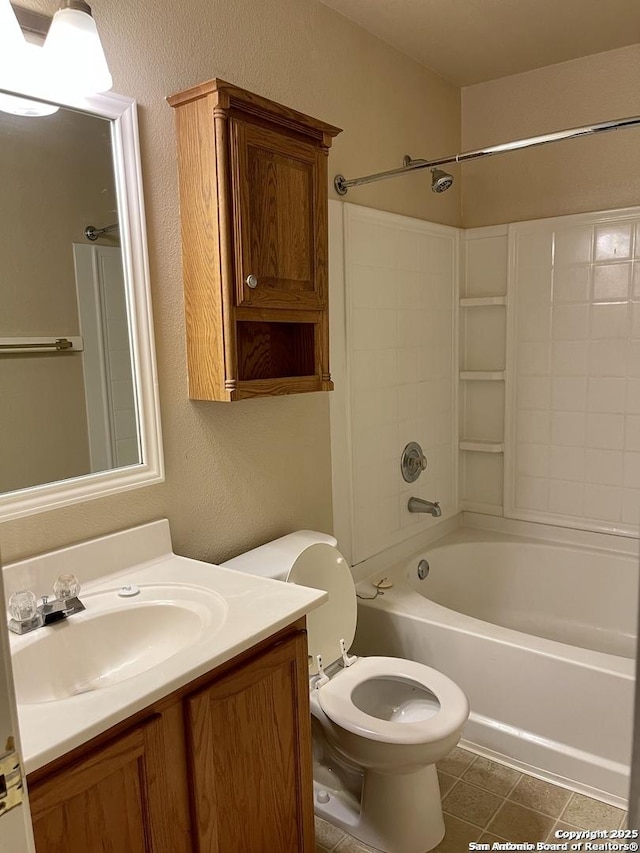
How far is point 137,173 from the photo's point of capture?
1694 mm

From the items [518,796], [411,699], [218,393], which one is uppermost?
[218,393]

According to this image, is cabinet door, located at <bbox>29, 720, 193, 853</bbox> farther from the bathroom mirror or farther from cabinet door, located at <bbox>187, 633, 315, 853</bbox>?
the bathroom mirror

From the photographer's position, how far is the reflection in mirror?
1.50 metres

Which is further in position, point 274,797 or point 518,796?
point 518,796

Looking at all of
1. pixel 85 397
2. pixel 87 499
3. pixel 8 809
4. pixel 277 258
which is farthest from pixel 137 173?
pixel 8 809

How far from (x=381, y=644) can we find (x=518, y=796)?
654 mm

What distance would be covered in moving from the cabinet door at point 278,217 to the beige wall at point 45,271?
0.34 metres

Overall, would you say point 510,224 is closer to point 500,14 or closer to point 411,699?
point 500,14

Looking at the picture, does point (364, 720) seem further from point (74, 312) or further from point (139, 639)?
point (74, 312)

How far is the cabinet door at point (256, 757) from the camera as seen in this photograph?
1290 mm

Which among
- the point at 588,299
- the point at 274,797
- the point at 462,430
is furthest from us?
the point at 462,430

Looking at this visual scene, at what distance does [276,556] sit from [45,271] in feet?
3.29

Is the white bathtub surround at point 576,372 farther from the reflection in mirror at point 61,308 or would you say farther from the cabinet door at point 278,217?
the reflection in mirror at point 61,308

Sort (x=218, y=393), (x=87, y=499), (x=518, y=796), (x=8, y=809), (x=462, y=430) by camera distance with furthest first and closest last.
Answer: (x=462, y=430) < (x=518, y=796) < (x=218, y=393) < (x=87, y=499) < (x=8, y=809)
